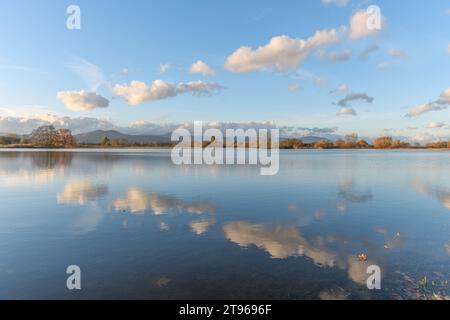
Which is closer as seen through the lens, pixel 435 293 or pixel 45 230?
pixel 435 293

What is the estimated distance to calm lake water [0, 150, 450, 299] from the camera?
40.6ft

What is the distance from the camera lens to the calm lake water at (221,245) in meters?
12.4

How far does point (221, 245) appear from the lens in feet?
57.4

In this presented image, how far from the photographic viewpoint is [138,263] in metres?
14.7

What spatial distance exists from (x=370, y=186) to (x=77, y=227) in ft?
125

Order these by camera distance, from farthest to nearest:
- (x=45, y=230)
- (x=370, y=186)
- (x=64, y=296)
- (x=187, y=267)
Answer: (x=370, y=186) < (x=45, y=230) < (x=187, y=267) < (x=64, y=296)

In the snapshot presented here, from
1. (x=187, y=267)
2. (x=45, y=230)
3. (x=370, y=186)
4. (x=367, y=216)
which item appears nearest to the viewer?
(x=187, y=267)
